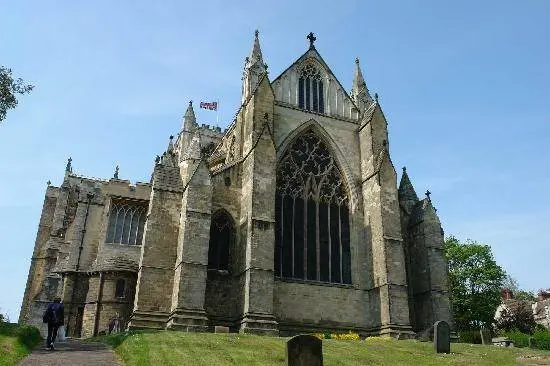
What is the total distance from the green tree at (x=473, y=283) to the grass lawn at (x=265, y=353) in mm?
27801

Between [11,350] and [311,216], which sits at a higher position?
[311,216]

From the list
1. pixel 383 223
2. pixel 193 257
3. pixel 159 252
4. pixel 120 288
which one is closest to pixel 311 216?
pixel 383 223

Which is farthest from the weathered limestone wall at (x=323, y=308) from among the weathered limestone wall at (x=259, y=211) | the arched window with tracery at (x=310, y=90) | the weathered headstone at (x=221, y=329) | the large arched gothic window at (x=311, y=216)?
the arched window with tracery at (x=310, y=90)

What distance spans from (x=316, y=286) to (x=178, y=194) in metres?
8.40

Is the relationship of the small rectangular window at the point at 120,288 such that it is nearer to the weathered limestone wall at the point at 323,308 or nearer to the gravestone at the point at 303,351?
the weathered limestone wall at the point at 323,308

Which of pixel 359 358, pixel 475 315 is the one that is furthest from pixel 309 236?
pixel 475 315

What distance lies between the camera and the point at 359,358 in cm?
1549

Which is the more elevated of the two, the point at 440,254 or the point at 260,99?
the point at 260,99

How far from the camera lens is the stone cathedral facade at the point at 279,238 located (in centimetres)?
2258

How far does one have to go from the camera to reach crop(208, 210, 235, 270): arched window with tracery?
24.1m

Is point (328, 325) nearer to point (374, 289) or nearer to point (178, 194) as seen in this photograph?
point (374, 289)

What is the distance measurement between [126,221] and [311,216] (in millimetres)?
14133

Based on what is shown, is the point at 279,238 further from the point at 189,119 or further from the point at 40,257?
the point at 189,119

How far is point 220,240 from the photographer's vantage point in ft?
80.5
